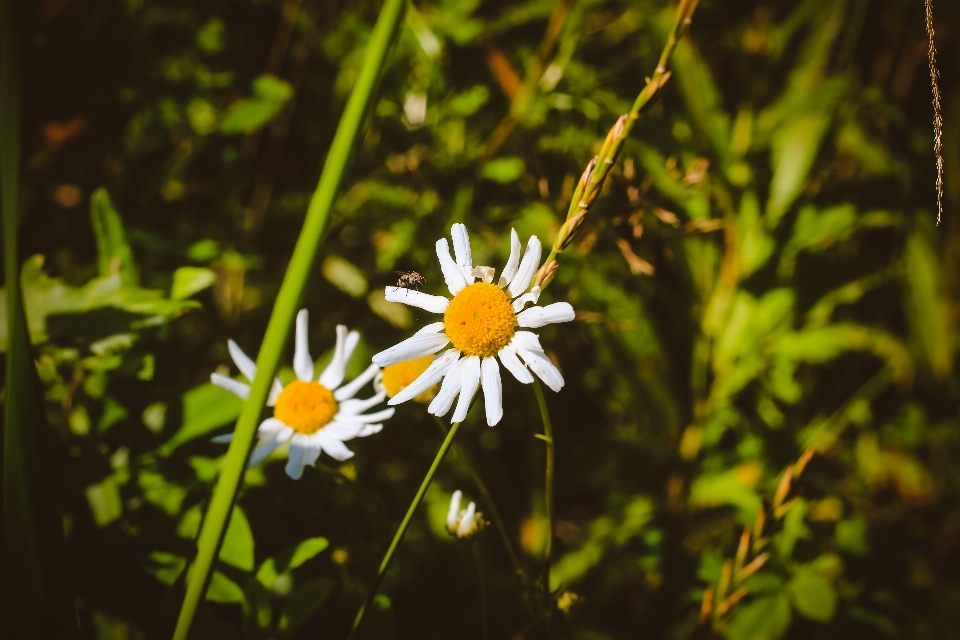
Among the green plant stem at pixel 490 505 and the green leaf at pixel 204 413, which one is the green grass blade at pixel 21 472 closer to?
the green leaf at pixel 204 413

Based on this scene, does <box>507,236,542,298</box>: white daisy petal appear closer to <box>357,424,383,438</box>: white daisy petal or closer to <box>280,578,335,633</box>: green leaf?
<box>357,424,383,438</box>: white daisy petal

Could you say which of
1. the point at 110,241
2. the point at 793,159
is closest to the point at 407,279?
the point at 110,241

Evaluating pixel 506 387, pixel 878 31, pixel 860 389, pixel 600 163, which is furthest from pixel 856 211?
pixel 600 163

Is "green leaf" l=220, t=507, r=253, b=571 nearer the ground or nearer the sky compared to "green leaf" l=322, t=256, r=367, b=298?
nearer the ground

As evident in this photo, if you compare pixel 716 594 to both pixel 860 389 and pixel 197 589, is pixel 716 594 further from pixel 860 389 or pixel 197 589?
pixel 860 389

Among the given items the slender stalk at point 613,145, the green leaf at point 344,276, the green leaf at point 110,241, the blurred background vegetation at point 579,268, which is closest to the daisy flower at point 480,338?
the slender stalk at point 613,145

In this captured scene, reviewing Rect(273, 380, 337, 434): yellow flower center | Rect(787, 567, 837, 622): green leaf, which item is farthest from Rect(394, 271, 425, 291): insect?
Rect(787, 567, 837, 622): green leaf
